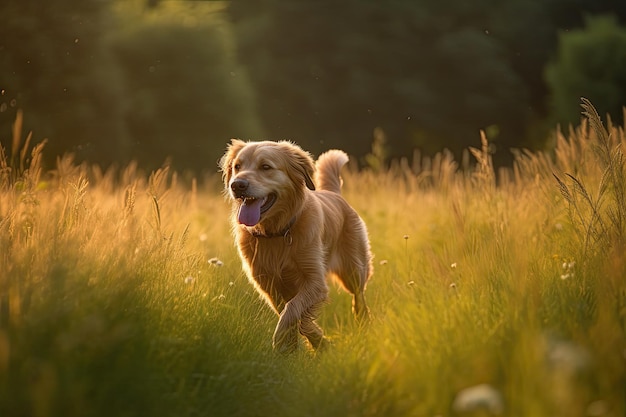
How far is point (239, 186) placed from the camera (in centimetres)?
518

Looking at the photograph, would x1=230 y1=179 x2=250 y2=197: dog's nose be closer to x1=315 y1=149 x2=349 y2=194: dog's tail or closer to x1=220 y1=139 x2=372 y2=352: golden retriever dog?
x1=220 y1=139 x2=372 y2=352: golden retriever dog

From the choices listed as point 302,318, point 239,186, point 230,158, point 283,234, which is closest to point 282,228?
point 283,234

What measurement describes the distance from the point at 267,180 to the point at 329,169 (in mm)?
1638

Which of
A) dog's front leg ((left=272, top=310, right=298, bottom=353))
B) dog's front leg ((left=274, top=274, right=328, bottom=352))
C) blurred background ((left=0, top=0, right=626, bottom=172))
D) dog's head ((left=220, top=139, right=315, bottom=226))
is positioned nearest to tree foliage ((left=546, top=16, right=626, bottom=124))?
blurred background ((left=0, top=0, right=626, bottom=172))

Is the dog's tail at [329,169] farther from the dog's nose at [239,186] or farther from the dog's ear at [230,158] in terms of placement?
the dog's nose at [239,186]

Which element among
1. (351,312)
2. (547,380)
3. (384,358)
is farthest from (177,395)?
(351,312)

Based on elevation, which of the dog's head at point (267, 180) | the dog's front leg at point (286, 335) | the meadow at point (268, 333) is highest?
the dog's head at point (267, 180)

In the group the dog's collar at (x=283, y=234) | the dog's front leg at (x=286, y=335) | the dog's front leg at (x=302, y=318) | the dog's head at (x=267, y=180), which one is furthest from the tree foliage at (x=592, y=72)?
the dog's front leg at (x=286, y=335)

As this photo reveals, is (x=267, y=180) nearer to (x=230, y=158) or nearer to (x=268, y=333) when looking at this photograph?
(x=230, y=158)

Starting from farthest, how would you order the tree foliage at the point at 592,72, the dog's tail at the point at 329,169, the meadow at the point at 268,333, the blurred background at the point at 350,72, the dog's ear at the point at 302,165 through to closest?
the tree foliage at the point at 592,72 → the blurred background at the point at 350,72 → the dog's tail at the point at 329,169 → the dog's ear at the point at 302,165 → the meadow at the point at 268,333

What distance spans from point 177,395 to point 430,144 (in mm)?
26731

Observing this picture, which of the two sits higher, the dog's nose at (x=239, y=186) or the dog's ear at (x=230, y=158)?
the dog's ear at (x=230, y=158)

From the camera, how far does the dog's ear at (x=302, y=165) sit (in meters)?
5.68

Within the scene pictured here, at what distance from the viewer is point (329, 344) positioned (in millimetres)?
4824
